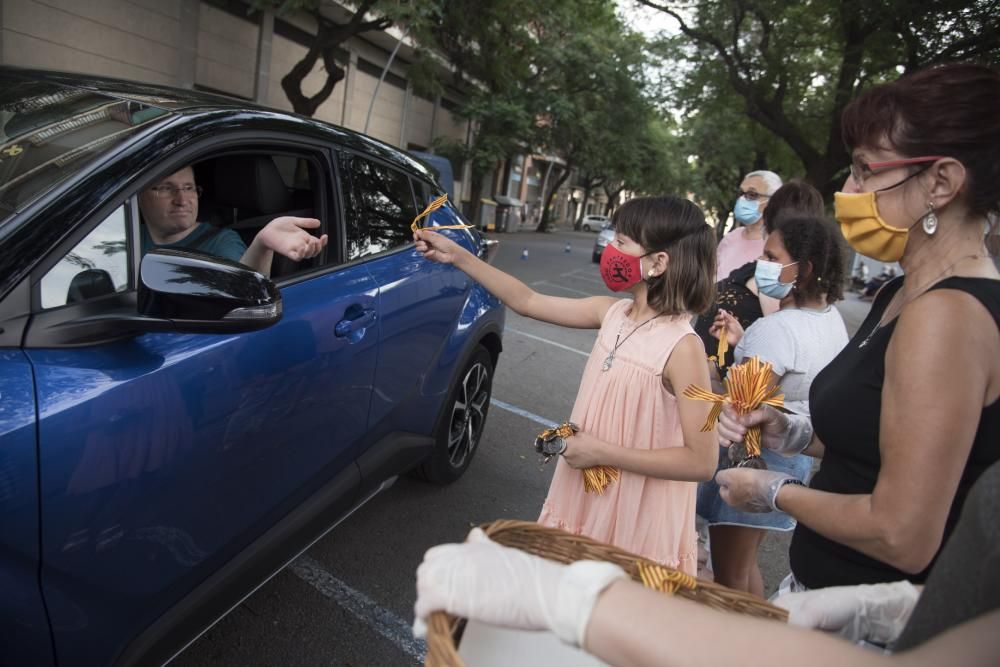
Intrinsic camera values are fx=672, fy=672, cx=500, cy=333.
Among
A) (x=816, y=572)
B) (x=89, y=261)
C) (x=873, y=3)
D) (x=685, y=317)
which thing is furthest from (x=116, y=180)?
(x=873, y=3)

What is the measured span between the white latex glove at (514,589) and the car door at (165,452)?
967 millimetres

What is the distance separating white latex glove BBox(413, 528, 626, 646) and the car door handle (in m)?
1.49

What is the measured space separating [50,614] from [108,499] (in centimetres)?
24

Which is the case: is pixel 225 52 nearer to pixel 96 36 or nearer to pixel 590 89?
pixel 96 36

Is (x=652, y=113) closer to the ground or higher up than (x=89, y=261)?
higher up

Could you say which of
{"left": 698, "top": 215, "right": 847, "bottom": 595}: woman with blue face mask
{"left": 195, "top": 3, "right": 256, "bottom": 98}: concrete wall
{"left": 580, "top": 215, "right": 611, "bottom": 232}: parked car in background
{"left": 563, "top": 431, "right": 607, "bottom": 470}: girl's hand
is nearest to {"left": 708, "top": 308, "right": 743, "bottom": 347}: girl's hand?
{"left": 698, "top": 215, "right": 847, "bottom": 595}: woman with blue face mask

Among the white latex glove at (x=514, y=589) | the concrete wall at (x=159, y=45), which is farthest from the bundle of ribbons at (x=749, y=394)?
the concrete wall at (x=159, y=45)

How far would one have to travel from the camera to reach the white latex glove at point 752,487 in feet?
4.78

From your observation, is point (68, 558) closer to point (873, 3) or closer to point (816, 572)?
point (816, 572)

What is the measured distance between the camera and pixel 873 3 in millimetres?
11484

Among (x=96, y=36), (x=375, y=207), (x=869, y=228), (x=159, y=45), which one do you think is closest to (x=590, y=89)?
(x=159, y=45)

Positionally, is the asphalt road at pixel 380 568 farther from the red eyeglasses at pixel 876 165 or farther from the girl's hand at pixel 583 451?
the red eyeglasses at pixel 876 165

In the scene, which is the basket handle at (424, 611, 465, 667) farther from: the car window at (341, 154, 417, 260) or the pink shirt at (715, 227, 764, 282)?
the pink shirt at (715, 227, 764, 282)

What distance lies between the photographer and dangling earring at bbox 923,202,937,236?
1271 millimetres
